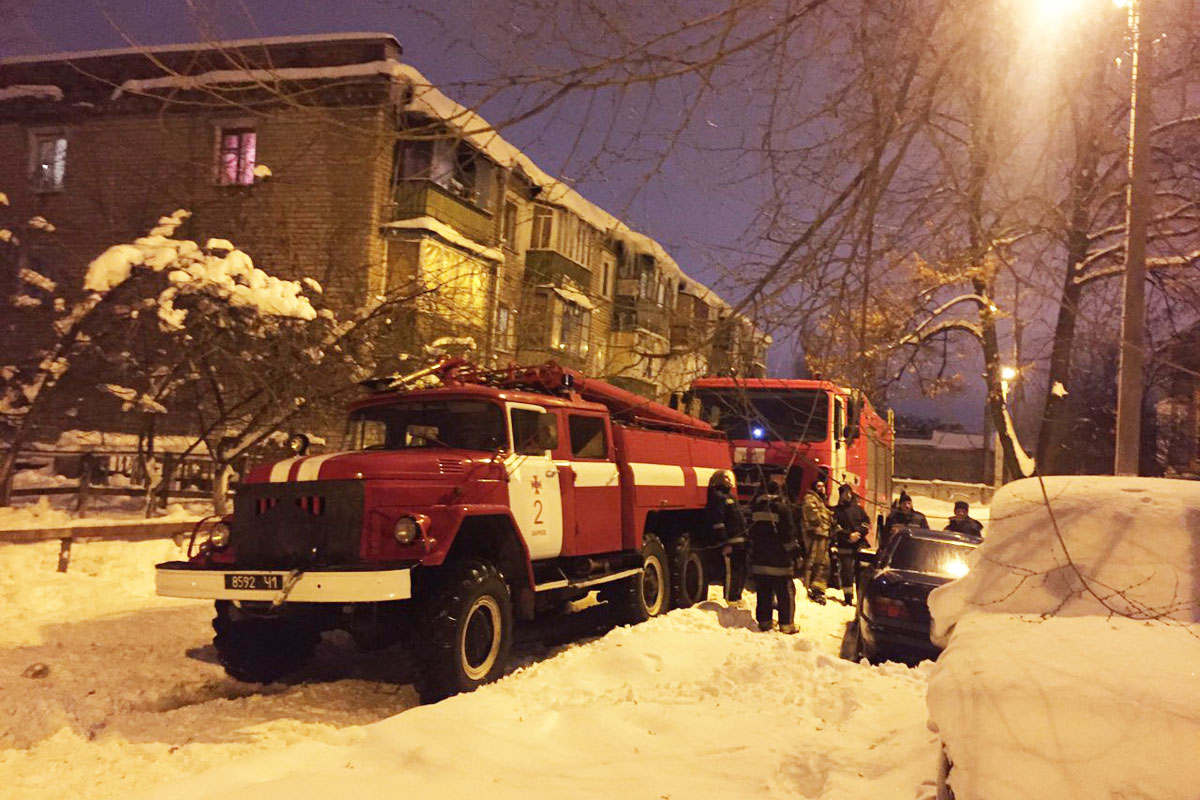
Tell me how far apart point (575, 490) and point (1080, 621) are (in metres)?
5.37

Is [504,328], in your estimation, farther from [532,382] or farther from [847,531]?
[532,382]

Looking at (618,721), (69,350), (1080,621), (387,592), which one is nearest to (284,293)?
(69,350)

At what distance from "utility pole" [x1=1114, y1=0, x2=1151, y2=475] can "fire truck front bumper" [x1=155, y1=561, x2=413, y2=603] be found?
532cm

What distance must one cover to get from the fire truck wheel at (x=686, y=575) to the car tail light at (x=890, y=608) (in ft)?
9.07

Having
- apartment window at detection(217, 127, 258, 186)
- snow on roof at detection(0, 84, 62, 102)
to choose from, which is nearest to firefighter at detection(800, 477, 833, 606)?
apartment window at detection(217, 127, 258, 186)

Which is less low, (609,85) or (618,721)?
(609,85)

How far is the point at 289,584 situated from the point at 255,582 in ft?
1.02

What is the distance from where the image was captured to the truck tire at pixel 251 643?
6.75m

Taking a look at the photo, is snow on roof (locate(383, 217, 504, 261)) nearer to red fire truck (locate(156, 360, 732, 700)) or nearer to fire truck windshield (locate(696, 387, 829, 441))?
fire truck windshield (locate(696, 387, 829, 441))

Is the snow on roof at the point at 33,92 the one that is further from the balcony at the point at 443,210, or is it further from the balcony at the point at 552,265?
the balcony at the point at 552,265

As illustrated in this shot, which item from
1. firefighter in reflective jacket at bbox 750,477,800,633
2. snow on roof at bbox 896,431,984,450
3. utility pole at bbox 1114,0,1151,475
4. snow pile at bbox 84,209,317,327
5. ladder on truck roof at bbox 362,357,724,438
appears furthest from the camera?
snow on roof at bbox 896,431,984,450

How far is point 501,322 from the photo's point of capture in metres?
19.0

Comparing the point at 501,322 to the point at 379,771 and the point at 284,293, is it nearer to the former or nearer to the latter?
the point at 284,293

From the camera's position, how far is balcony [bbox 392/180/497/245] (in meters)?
18.9
